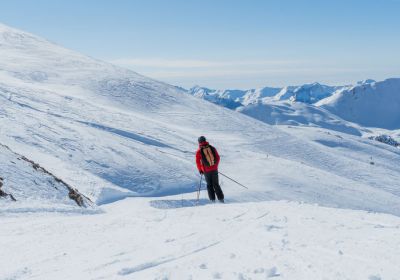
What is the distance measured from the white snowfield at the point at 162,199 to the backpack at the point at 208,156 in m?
2.08

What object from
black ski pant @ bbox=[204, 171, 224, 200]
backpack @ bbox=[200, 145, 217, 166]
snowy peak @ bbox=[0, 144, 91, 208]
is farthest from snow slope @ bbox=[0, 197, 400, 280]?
black ski pant @ bbox=[204, 171, 224, 200]

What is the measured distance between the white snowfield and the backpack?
2084mm

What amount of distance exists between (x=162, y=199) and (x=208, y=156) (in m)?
11.8

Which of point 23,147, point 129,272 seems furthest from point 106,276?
point 23,147

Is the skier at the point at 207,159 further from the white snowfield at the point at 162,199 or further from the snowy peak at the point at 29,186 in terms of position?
the snowy peak at the point at 29,186

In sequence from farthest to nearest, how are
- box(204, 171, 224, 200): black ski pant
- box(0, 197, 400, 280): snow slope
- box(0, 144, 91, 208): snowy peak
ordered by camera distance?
box(204, 171, 224, 200): black ski pant → box(0, 144, 91, 208): snowy peak → box(0, 197, 400, 280): snow slope

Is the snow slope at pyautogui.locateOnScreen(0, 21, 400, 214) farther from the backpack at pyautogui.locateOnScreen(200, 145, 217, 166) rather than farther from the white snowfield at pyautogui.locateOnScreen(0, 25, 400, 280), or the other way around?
the backpack at pyautogui.locateOnScreen(200, 145, 217, 166)

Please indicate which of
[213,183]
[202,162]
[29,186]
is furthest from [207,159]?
[29,186]

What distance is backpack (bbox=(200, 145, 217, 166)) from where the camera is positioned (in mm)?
15977

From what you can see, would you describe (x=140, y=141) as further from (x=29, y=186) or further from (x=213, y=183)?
(x=213, y=183)

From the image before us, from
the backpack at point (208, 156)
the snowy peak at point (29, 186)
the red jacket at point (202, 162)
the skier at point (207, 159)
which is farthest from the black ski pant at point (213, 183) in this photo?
the snowy peak at point (29, 186)

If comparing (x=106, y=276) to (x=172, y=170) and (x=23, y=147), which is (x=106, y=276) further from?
(x=172, y=170)

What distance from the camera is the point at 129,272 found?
7.44m

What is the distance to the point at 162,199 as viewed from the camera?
88.8ft
